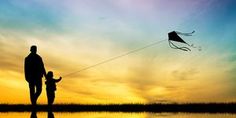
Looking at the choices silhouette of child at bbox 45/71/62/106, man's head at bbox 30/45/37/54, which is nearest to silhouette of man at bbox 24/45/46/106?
man's head at bbox 30/45/37/54

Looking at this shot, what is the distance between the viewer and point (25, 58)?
18312 millimetres

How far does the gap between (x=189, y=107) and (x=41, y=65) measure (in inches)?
557

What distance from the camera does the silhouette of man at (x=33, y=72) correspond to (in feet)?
59.4

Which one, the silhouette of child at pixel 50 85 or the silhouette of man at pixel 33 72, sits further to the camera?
the silhouette of child at pixel 50 85

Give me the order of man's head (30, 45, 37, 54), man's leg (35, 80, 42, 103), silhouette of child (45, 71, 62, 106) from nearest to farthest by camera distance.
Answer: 1. man's head (30, 45, 37, 54)
2. man's leg (35, 80, 42, 103)
3. silhouette of child (45, 71, 62, 106)

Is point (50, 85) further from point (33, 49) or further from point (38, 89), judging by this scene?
point (33, 49)

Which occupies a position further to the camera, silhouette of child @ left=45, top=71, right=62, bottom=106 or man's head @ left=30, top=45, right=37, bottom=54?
silhouette of child @ left=45, top=71, right=62, bottom=106

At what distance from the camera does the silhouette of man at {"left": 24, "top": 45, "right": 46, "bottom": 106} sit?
59.4ft

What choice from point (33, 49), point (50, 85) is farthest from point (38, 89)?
point (50, 85)

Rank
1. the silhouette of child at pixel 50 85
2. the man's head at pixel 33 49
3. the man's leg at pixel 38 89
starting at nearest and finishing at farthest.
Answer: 1. the man's head at pixel 33 49
2. the man's leg at pixel 38 89
3. the silhouette of child at pixel 50 85

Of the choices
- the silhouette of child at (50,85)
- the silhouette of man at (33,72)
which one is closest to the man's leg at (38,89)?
the silhouette of man at (33,72)

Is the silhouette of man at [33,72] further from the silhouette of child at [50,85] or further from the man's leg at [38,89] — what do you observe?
the silhouette of child at [50,85]

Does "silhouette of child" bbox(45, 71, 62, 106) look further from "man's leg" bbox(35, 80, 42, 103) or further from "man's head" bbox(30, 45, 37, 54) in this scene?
"man's head" bbox(30, 45, 37, 54)

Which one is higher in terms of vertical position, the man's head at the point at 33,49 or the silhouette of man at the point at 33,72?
the man's head at the point at 33,49
